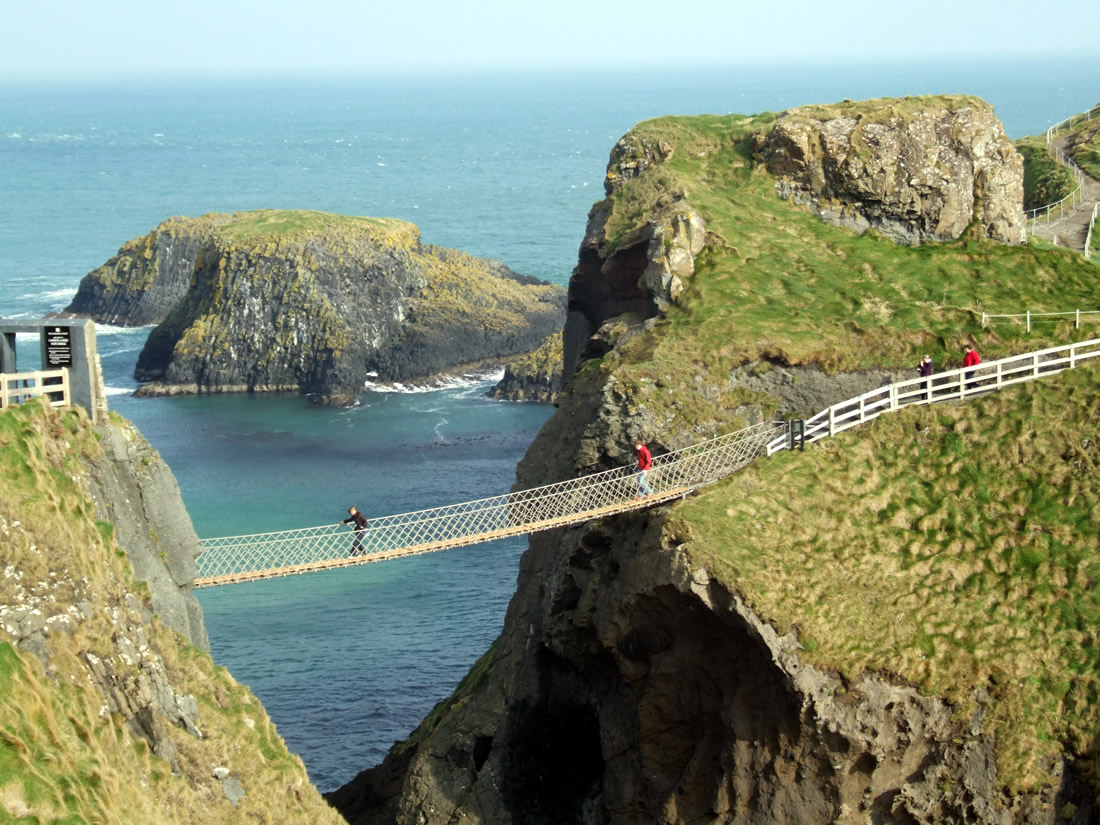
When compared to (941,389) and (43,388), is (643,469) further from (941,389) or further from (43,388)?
(43,388)

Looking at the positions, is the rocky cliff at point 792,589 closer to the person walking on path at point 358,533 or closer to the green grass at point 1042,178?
the person walking on path at point 358,533

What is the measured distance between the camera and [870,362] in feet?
153

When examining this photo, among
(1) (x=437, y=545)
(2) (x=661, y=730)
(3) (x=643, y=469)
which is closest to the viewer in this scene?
(1) (x=437, y=545)

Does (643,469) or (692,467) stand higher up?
(643,469)

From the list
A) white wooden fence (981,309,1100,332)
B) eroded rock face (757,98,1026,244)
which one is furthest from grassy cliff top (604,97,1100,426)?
eroded rock face (757,98,1026,244)

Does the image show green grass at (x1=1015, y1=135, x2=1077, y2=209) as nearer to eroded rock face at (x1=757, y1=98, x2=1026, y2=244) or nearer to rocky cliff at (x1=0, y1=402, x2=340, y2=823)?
eroded rock face at (x1=757, y1=98, x2=1026, y2=244)

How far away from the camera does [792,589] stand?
36.2 m

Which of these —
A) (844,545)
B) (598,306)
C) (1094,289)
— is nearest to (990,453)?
(844,545)

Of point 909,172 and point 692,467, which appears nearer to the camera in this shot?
point 692,467

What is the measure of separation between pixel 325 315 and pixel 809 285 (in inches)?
2236

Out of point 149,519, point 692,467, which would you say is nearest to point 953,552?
point 692,467

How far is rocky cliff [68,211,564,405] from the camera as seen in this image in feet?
332

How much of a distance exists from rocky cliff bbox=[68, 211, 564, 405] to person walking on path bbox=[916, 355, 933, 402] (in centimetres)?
5802

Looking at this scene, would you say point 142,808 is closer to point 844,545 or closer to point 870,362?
point 844,545
